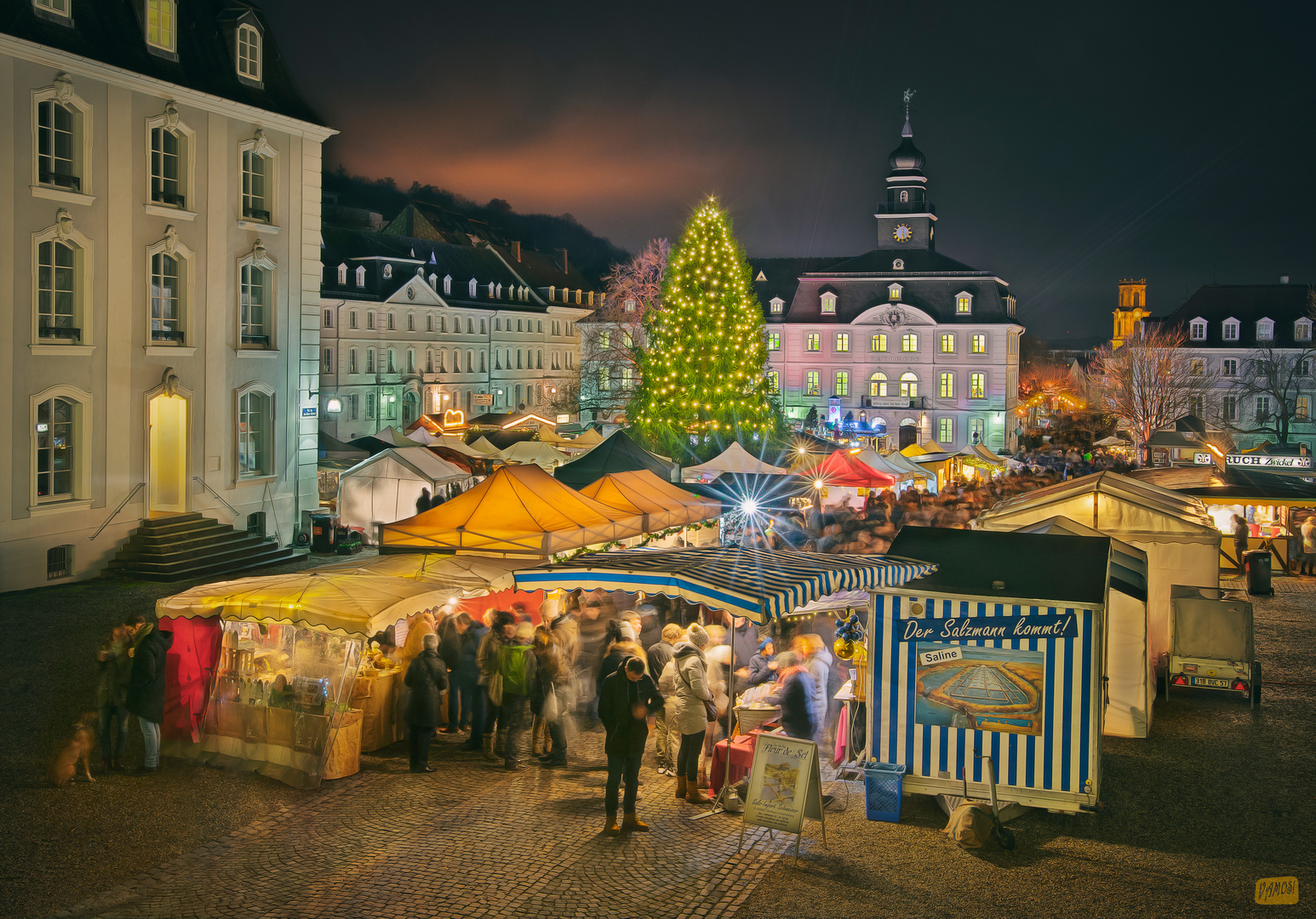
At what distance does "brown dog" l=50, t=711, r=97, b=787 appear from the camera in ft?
30.1

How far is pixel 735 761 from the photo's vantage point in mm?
9375

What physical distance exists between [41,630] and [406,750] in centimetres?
714

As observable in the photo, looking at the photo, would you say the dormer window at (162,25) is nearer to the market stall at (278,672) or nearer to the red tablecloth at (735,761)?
the market stall at (278,672)

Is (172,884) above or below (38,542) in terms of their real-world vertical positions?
below

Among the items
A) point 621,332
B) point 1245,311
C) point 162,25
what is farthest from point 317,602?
point 1245,311

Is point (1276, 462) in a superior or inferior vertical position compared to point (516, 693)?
superior

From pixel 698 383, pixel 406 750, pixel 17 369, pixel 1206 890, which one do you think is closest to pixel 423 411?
pixel 698 383

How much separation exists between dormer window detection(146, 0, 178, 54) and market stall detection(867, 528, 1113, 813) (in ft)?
59.8

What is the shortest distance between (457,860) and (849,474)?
62.5 ft

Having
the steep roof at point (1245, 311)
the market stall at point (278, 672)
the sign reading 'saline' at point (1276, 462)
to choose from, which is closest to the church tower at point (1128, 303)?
the steep roof at point (1245, 311)

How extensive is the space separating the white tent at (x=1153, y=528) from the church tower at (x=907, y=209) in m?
53.0

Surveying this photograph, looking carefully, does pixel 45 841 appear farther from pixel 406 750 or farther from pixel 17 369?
pixel 17 369

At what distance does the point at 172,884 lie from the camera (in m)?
7.35

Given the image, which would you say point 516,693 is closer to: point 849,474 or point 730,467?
point 730,467
